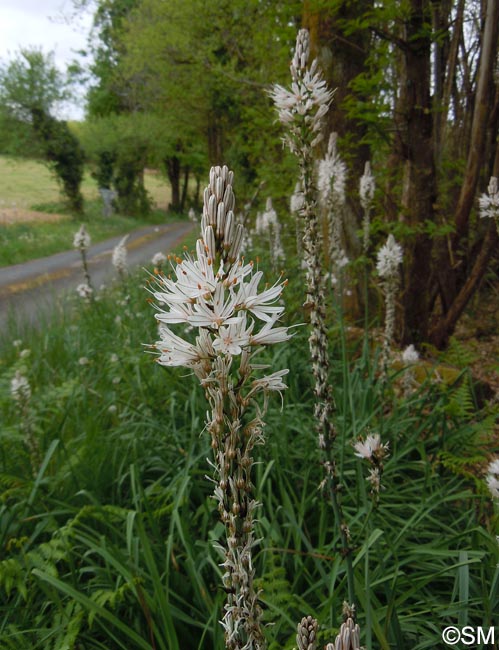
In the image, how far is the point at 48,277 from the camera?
10.2m

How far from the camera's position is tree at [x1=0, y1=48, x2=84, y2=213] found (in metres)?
23.8

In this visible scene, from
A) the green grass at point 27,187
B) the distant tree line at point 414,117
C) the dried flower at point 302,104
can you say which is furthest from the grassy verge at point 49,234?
the dried flower at point 302,104

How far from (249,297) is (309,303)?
79 cm

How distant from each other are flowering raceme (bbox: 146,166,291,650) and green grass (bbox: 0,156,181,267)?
14.2 meters

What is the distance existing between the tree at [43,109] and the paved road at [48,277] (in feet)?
27.7

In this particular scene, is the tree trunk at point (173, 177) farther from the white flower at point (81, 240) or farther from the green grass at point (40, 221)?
the white flower at point (81, 240)

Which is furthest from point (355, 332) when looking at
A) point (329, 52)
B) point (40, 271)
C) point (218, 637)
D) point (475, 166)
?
point (40, 271)

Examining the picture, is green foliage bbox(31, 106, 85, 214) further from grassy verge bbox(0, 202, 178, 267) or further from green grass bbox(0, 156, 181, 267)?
grassy verge bbox(0, 202, 178, 267)

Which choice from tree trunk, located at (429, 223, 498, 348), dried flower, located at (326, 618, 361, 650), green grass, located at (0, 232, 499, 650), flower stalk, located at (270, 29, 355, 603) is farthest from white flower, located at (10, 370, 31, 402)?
tree trunk, located at (429, 223, 498, 348)

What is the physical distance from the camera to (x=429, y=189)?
498 centimetres

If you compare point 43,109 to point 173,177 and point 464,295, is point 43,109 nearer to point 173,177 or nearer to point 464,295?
point 173,177

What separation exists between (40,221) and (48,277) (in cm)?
1385

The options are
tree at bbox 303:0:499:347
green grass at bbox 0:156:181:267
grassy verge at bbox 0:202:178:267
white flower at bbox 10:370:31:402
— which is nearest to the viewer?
white flower at bbox 10:370:31:402

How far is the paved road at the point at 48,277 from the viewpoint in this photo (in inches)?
295
